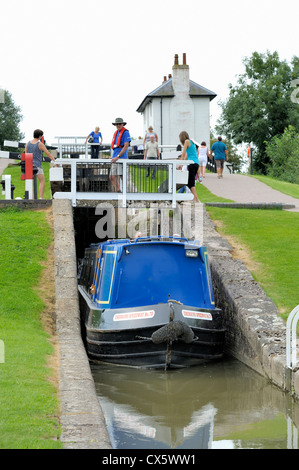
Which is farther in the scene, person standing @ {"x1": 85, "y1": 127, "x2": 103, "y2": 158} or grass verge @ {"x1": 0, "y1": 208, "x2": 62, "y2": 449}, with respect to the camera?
person standing @ {"x1": 85, "y1": 127, "x2": 103, "y2": 158}

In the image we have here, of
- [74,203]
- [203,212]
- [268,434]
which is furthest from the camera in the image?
[203,212]

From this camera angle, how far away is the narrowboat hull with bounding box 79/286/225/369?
10.9 metres

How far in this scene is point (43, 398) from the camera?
7.00 m

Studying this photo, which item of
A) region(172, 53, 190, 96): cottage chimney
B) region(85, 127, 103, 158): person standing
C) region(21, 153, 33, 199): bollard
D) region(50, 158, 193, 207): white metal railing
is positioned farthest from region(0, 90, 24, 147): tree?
region(50, 158, 193, 207): white metal railing

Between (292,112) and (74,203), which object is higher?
(292,112)

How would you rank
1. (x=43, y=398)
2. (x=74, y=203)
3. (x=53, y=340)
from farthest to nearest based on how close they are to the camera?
(x=74, y=203) < (x=53, y=340) < (x=43, y=398)

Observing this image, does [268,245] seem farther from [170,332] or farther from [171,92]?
[171,92]

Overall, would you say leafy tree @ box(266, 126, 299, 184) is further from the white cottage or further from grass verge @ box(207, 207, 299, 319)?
grass verge @ box(207, 207, 299, 319)

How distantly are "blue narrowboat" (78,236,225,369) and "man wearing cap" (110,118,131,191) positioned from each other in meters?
3.42

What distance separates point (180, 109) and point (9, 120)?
22885 millimetres
